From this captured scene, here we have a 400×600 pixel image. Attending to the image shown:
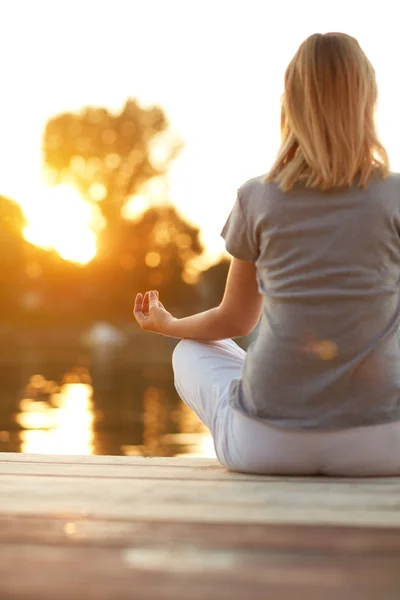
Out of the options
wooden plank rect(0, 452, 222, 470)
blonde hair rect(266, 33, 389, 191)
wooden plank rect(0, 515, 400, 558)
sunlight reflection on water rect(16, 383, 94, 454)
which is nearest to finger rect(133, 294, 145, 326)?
wooden plank rect(0, 452, 222, 470)

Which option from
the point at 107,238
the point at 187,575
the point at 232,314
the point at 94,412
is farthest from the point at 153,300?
the point at 107,238

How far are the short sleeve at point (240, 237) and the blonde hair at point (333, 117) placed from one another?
0.42 feet

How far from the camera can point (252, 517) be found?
5.87 feet

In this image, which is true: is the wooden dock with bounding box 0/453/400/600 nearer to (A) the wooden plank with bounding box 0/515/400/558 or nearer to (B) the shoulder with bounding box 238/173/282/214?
(A) the wooden plank with bounding box 0/515/400/558

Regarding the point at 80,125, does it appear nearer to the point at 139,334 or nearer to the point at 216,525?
the point at 139,334

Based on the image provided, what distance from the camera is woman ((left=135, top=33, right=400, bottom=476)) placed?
2.13 metres

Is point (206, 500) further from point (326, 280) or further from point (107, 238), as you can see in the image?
point (107, 238)

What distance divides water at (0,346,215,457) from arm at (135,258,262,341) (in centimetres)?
798

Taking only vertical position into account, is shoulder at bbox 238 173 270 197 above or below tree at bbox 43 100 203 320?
above

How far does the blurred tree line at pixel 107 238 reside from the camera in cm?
3394

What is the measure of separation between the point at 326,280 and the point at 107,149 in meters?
34.2

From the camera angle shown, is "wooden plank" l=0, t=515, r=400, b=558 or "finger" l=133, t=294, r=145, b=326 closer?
"wooden plank" l=0, t=515, r=400, b=558

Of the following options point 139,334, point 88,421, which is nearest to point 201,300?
point 139,334

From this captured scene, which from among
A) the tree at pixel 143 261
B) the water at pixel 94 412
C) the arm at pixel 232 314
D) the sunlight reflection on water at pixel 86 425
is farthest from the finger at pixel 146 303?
the tree at pixel 143 261
